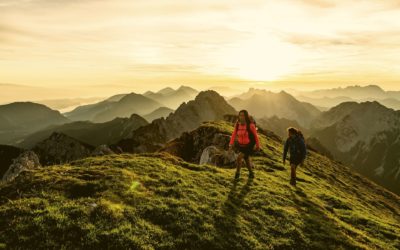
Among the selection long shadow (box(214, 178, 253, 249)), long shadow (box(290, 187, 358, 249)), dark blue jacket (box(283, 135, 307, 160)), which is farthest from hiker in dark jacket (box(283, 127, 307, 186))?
long shadow (box(214, 178, 253, 249))

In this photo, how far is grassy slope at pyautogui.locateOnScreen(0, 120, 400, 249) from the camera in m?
13.1

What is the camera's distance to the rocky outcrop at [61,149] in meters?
151

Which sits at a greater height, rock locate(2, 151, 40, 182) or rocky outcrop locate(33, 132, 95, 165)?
rock locate(2, 151, 40, 182)

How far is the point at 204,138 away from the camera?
49.8 meters

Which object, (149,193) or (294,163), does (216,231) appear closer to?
(149,193)

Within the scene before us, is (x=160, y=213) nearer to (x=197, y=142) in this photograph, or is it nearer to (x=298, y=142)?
(x=298, y=142)

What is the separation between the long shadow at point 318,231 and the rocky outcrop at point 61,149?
460ft

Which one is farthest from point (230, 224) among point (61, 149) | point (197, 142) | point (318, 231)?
point (61, 149)

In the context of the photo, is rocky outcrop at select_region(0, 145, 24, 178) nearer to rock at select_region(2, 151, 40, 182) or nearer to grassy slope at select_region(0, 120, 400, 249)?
rock at select_region(2, 151, 40, 182)

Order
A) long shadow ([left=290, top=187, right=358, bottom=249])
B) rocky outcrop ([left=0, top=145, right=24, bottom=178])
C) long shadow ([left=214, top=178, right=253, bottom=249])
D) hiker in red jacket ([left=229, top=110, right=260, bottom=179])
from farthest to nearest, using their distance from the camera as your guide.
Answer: rocky outcrop ([left=0, top=145, right=24, bottom=178]), hiker in red jacket ([left=229, top=110, right=260, bottom=179]), long shadow ([left=290, top=187, right=358, bottom=249]), long shadow ([left=214, top=178, right=253, bottom=249])

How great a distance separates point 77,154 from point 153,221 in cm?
14714

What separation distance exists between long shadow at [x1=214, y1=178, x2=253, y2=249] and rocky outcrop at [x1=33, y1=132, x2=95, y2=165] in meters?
140

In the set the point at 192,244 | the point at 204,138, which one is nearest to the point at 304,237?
the point at 192,244

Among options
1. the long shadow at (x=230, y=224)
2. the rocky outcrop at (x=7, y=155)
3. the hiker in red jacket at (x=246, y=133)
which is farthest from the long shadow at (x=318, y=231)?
the rocky outcrop at (x=7, y=155)
